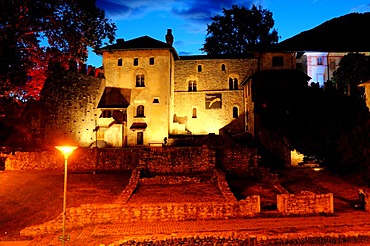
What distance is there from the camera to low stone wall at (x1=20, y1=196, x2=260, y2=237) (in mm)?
13078

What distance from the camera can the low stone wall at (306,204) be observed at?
46.5 feet

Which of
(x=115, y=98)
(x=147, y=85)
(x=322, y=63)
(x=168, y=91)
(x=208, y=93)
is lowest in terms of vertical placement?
(x=115, y=98)

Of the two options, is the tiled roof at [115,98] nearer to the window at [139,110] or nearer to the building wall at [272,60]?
the window at [139,110]

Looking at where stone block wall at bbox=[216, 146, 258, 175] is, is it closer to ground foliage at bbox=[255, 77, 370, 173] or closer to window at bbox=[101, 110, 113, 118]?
ground foliage at bbox=[255, 77, 370, 173]

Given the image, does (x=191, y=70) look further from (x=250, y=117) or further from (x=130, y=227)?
(x=130, y=227)

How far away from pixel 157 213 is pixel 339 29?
50.9 m

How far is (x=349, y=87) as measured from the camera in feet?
107

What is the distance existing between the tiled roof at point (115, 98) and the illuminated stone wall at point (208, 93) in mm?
7055

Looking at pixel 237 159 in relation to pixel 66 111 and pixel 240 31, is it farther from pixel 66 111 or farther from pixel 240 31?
pixel 240 31

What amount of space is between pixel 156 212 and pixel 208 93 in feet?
103

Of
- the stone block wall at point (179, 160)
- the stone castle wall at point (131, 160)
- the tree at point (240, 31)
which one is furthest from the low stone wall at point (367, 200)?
the tree at point (240, 31)

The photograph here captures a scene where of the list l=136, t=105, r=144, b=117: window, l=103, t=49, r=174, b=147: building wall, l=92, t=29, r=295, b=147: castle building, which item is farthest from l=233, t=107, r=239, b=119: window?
l=136, t=105, r=144, b=117: window

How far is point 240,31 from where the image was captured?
53.2 metres

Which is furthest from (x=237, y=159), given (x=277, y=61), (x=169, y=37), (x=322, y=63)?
(x=322, y=63)
